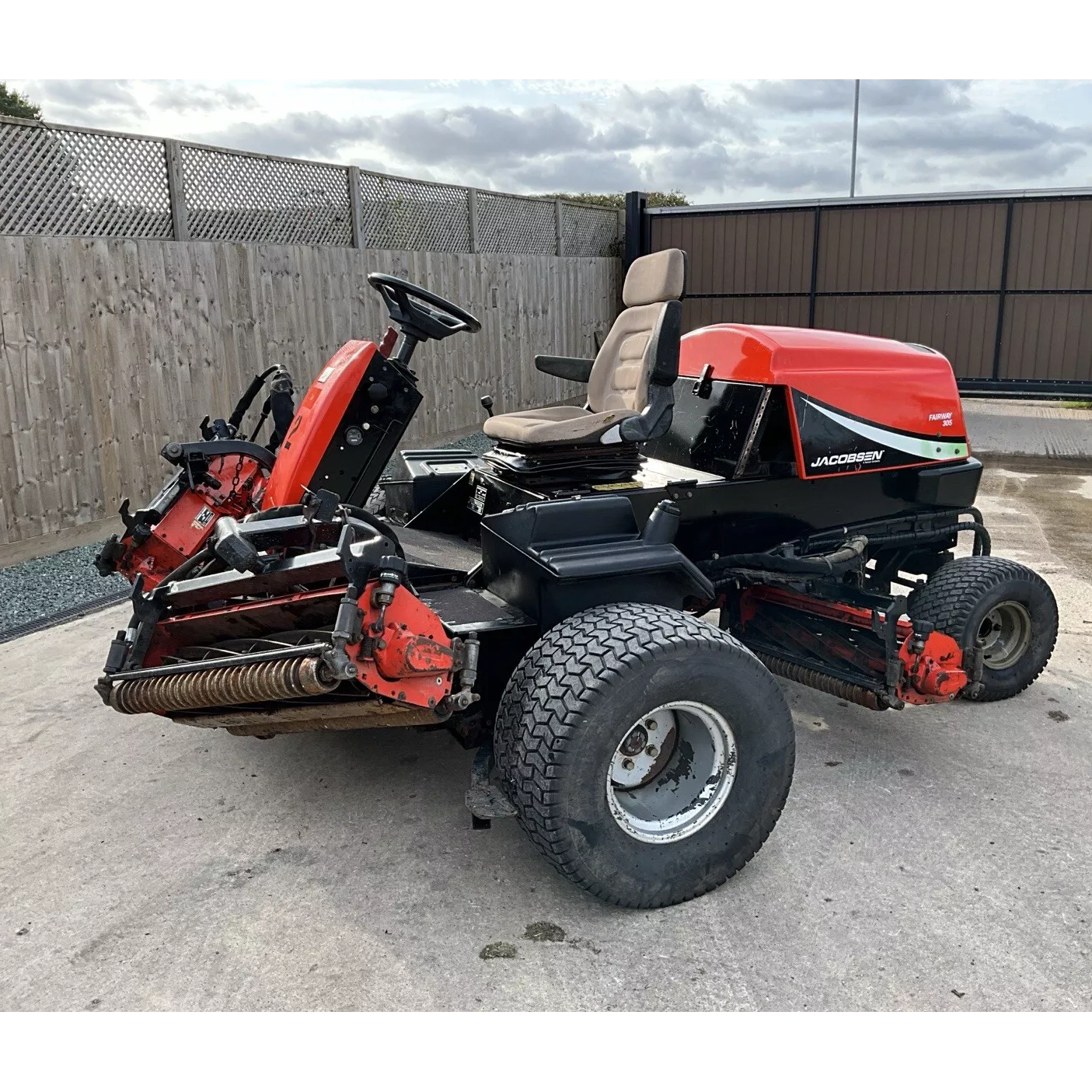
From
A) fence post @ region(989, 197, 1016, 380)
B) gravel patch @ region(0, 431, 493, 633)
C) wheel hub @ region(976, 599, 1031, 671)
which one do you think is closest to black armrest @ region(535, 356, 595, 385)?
wheel hub @ region(976, 599, 1031, 671)

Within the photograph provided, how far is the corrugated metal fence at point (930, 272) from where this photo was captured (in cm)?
1138

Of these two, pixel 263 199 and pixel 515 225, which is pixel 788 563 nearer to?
pixel 263 199

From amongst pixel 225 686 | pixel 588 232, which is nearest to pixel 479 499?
pixel 225 686

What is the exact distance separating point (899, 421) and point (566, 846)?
225cm

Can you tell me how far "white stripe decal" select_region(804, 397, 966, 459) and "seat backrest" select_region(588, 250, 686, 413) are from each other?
0.56 metres

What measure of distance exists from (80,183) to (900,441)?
5070 mm

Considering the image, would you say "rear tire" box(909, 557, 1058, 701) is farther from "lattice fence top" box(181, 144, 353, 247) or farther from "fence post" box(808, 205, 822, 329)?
"fence post" box(808, 205, 822, 329)

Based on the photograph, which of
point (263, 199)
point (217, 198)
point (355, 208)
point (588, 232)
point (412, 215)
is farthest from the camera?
point (588, 232)

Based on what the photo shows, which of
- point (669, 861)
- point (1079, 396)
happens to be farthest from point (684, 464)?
point (1079, 396)

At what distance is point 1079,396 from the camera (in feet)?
37.7

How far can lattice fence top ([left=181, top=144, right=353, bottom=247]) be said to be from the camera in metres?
6.86

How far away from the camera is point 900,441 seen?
3.80m

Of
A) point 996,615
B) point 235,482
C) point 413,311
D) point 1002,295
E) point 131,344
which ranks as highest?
point 413,311
